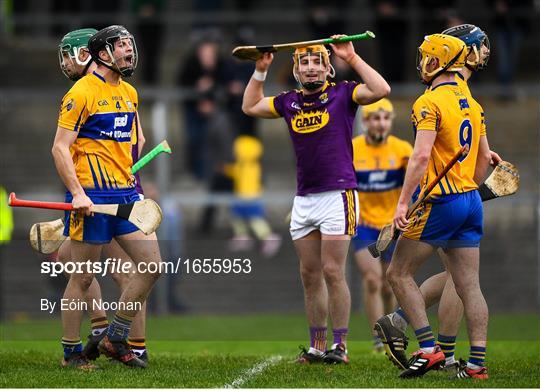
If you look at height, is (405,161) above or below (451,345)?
above

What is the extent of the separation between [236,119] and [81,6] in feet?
17.7

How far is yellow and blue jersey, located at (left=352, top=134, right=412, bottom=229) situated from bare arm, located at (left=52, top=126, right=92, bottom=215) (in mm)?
3525

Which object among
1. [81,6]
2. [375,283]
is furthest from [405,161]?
[81,6]

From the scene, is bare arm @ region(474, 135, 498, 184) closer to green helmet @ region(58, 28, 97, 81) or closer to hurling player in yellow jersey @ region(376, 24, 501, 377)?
hurling player in yellow jersey @ region(376, 24, 501, 377)

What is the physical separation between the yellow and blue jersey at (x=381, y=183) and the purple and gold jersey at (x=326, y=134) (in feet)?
6.23

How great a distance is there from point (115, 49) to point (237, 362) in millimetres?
2720

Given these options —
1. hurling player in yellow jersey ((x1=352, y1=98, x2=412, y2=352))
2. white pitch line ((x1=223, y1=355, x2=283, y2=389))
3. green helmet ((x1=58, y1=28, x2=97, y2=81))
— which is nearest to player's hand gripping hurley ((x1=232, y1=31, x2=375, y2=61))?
green helmet ((x1=58, y1=28, x2=97, y2=81))

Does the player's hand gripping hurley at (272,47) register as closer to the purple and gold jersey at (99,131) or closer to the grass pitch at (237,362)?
the purple and gold jersey at (99,131)

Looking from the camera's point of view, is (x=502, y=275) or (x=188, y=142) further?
(x=188, y=142)

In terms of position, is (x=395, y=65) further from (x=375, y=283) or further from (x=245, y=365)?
(x=245, y=365)

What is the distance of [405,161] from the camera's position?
12.5 metres

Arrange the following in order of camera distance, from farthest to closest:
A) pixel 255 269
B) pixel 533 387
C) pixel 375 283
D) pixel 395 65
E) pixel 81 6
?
pixel 81 6 < pixel 395 65 < pixel 255 269 < pixel 375 283 < pixel 533 387

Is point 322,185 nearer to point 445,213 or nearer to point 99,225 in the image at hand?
point 445,213

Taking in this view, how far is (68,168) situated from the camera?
9656mm
